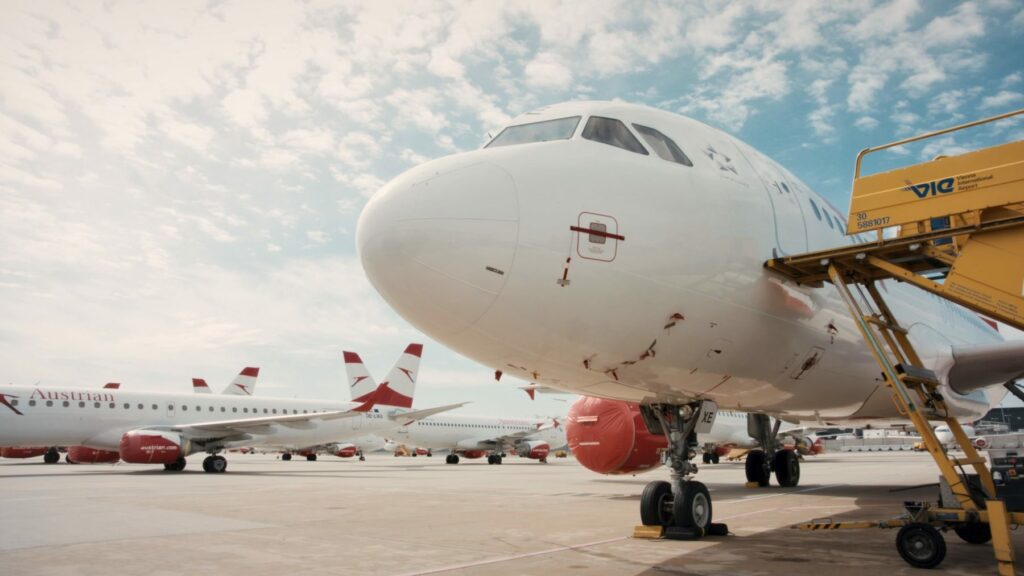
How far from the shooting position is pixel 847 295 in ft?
20.4

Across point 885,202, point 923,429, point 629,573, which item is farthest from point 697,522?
point 885,202

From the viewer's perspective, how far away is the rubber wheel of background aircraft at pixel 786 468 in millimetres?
16625

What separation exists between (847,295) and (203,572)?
6.13 metres

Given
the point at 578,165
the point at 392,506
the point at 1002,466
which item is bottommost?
the point at 392,506

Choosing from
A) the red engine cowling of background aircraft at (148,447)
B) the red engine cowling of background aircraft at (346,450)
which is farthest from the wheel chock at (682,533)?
the red engine cowling of background aircraft at (346,450)

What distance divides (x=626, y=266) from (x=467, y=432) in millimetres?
42271

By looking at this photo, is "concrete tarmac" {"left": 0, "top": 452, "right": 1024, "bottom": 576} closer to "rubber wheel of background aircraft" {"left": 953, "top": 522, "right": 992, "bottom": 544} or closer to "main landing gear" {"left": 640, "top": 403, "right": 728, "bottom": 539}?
"rubber wheel of background aircraft" {"left": 953, "top": 522, "right": 992, "bottom": 544}

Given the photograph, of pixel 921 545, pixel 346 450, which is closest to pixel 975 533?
pixel 921 545

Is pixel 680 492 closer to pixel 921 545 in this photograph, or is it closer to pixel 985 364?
pixel 921 545

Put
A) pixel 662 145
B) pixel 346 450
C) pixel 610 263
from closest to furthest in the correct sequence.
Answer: pixel 610 263
pixel 662 145
pixel 346 450

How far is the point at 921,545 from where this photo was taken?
579cm

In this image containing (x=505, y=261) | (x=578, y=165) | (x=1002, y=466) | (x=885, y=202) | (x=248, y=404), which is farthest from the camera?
(x=248, y=404)

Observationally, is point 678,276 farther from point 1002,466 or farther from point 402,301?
point 1002,466

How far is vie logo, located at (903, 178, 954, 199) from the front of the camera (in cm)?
604
